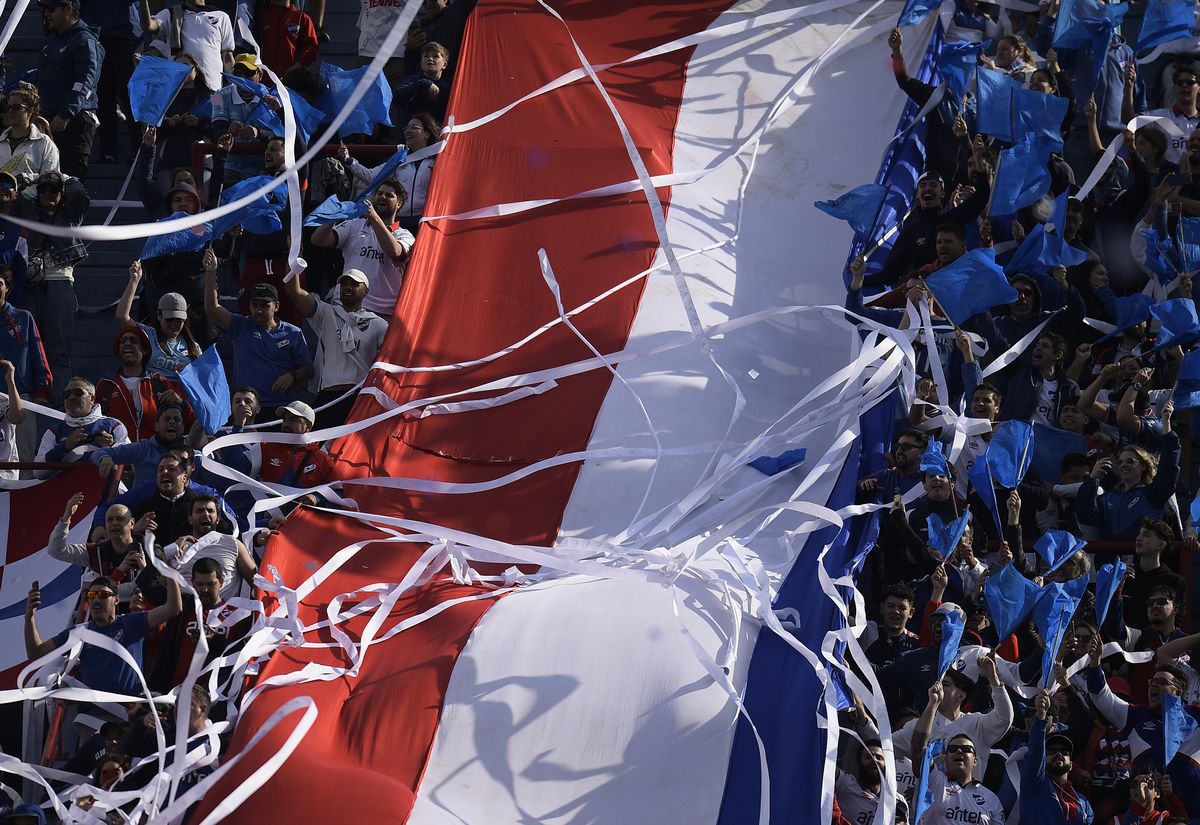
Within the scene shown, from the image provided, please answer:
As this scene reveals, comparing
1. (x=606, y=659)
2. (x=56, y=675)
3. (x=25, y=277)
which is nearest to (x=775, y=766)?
(x=606, y=659)

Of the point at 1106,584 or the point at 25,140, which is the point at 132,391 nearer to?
the point at 25,140

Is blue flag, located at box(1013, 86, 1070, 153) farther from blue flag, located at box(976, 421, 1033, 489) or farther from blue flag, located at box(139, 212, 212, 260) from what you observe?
blue flag, located at box(139, 212, 212, 260)

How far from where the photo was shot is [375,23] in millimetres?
10320

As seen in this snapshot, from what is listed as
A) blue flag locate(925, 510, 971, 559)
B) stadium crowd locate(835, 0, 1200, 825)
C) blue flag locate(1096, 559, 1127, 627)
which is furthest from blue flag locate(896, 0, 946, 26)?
blue flag locate(1096, 559, 1127, 627)

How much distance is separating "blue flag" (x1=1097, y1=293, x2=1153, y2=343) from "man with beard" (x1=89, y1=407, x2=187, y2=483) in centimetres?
362

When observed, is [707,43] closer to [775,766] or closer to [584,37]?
[584,37]

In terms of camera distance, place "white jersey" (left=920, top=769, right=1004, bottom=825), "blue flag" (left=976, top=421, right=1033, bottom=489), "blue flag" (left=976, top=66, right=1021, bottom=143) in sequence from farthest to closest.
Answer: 1. "blue flag" (left=976, top=66, right=1021, bottom=143)
2. "blue flag" (left=976, top=421, right=1033, bottom=489)
3. "white jersey" (left=920, top=769, right=1004, bottom=825)

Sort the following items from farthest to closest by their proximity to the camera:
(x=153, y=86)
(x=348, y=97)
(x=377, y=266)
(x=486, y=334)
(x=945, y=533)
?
(x=153, y=86), (x=348, y=97), (x=377, y=266), (x=486, y=334), (x=945, y=533)

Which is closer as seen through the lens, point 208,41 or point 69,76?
point 208,41

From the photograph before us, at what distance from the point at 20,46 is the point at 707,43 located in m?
4.40

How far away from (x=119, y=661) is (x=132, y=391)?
165 centimetres

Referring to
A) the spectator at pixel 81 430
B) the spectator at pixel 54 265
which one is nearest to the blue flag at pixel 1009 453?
the spectator at pixel 81 430

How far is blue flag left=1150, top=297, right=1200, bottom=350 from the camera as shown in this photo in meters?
7.77

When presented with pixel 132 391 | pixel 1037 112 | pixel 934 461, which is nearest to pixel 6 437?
pixel 132 391
